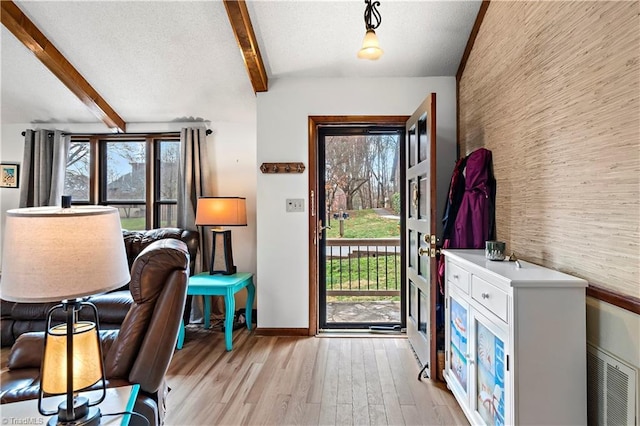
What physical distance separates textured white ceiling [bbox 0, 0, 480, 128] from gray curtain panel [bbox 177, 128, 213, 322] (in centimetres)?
33

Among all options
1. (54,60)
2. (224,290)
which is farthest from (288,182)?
(54,60)

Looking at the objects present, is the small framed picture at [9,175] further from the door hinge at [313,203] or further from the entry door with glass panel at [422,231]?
the entry door with glass panel at [422,231]

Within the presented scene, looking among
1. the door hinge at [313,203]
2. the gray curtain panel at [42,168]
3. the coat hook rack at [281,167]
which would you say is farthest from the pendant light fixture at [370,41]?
the gray curtain panel at [42,168]

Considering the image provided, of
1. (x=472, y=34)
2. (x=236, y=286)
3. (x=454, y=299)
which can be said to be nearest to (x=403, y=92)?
(x=472, y=34)

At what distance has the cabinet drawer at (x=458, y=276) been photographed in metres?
2.00

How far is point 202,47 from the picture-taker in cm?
298

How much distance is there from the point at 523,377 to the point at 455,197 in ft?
4.89

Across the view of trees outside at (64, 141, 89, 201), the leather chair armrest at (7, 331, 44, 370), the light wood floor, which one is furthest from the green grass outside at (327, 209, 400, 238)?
the view of trees outside at (64, 141, 89, 201)

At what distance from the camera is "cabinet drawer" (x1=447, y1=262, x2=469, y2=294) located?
2004 millimetres

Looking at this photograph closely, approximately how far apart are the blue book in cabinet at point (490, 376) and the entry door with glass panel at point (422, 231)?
2.20 ft

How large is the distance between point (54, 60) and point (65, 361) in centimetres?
301

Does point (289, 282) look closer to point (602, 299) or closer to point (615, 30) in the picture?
point (602, 299)

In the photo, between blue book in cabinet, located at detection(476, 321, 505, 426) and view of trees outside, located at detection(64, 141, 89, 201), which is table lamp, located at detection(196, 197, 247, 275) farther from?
blue book in cabinet, located at detection(476, 321, 505, 426)

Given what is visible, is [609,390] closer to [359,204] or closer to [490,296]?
[490,296]
